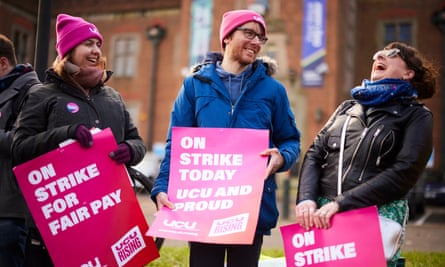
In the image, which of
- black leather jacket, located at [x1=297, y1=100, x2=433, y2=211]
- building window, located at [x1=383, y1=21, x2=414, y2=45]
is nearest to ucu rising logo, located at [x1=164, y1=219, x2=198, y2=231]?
black leather jacket, located at [x1=297, y1=100, x2=433, y2=211]

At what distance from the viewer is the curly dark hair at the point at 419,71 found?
8.05 ft

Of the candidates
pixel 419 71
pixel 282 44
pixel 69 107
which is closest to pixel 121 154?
pixel 69 107

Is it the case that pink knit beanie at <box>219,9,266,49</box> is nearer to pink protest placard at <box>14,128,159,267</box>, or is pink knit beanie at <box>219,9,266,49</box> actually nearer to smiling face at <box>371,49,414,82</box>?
smiling face at <box>371,49,414,82</box>

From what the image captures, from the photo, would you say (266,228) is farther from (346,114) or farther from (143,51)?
(143,51)

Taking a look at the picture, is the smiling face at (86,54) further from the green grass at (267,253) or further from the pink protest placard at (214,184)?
the green grass at (267,253)

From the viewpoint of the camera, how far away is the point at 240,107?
2412 mm

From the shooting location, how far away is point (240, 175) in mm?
2328

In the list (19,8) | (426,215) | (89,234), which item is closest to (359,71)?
(426,215)

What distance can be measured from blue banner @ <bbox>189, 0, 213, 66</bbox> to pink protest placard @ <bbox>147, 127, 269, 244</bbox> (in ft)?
60.0

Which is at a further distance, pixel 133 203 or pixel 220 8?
pixel 220 8

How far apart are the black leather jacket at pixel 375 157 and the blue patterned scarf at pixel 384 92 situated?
0.13 feet

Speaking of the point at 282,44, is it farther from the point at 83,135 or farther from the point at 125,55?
the point at 83,135

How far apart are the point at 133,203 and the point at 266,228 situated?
703 millimetres

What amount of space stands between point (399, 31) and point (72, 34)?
21.0 meters
